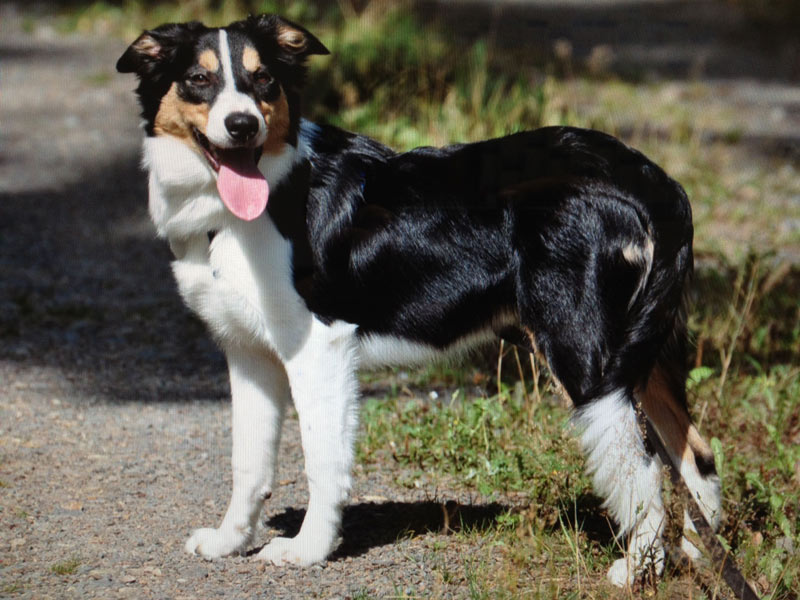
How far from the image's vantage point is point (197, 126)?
3209 millimetres

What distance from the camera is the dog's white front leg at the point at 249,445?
346 cm

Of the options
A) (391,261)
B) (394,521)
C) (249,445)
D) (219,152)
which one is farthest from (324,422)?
(219,152)

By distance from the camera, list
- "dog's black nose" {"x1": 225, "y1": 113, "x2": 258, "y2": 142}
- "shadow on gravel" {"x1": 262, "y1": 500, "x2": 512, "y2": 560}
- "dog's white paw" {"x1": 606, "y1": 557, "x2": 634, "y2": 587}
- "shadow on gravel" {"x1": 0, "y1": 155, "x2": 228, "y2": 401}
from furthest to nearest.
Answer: "shadow on gravel" {"x1": 0, "y1": 155, "x2": 228, "y2": 401}
"shadow on gravel" {"x1": 262, "y1": 500, "x2": 512, "y2": 560}
"dog's white paw" {"x1": 606, "y1": 557, "x2": 634, "y2": 587}
"dog's black nose" {"x1": 225, "y1": 113, "x2": 258, "y2": 142}

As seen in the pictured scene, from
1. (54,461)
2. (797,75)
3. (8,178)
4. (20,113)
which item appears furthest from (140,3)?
(54,461)

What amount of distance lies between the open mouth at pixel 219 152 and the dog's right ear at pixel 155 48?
10.8 inches

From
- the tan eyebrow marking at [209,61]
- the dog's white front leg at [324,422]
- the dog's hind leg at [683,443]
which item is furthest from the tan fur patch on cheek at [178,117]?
the dog's hind leg at [683,443]

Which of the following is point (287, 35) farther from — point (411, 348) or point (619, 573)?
point (619, 573)

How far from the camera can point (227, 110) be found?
3082 mm

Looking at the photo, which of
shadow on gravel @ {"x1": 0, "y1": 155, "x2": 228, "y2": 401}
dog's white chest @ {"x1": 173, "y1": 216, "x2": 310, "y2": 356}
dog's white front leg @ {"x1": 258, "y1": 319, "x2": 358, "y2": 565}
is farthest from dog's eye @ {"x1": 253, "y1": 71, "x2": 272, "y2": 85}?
shadow on gravel @ {"x1": 0, "y1": 155, "x2": 228, "y2": 401}

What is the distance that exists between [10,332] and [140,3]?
613cm

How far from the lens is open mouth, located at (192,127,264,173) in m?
3.22

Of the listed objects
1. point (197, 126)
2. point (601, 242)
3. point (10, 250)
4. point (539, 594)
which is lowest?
point (10, 250)

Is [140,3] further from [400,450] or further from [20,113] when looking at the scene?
[400,450]

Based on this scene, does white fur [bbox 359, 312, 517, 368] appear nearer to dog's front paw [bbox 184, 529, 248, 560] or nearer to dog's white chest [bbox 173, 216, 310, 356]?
dog's white chest [bbox 173, 216, 310, 356]
